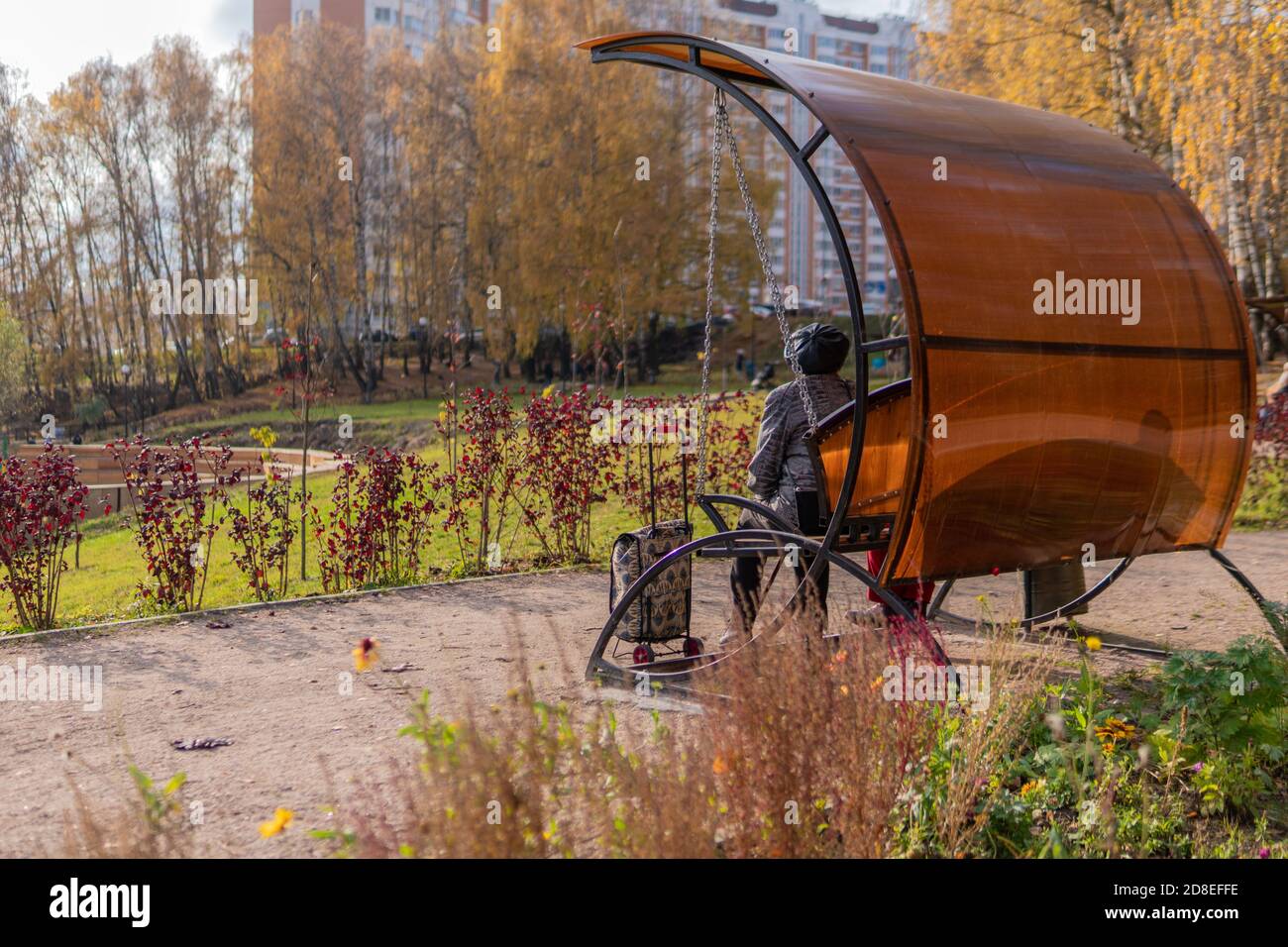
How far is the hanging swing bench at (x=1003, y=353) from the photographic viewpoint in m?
5.46

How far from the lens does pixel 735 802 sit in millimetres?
3713

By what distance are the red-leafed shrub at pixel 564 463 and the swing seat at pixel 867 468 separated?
13.1 ft

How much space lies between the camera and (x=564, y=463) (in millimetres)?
10820

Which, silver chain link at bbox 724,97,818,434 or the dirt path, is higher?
silver chain link at bbox 724,97,818,434

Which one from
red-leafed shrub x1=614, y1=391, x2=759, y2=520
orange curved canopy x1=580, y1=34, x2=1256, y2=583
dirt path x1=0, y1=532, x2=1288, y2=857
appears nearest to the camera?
dirt path x1=0, y1=532, x2=1288, y2=857

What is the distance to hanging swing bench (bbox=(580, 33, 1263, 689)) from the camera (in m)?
5.46

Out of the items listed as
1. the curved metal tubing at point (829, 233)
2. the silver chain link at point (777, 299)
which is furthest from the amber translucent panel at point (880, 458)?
the curved metal tubing at point (829, 233)

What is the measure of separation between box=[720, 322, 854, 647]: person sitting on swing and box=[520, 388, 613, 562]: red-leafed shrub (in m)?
3.82

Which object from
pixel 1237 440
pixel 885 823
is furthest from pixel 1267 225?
pixel 885 823

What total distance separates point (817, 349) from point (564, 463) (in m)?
4.41

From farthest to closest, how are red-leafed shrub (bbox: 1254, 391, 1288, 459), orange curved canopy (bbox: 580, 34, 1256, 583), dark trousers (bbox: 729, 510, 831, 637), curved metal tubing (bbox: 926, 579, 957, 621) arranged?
A: red-leafed shrub (bbox: 1254, 391, 1288, 459) < curved metal tubing (bbox: 926, 579, 957, 621) < dark trousers (bbox: 729, 510, 831, 637) < orange curved canopy (bbox: 580, 34, 1256, 583)

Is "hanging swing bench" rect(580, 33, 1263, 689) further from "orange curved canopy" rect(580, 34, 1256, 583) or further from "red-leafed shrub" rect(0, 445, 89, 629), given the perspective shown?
"red-leafed shrub" rect(0, 445, 89, 629)

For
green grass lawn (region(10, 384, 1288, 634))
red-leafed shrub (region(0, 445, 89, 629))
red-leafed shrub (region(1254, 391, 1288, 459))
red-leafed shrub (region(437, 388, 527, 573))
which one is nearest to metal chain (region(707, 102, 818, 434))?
red-leafed shrub (region(437, 388, 527, 573))
